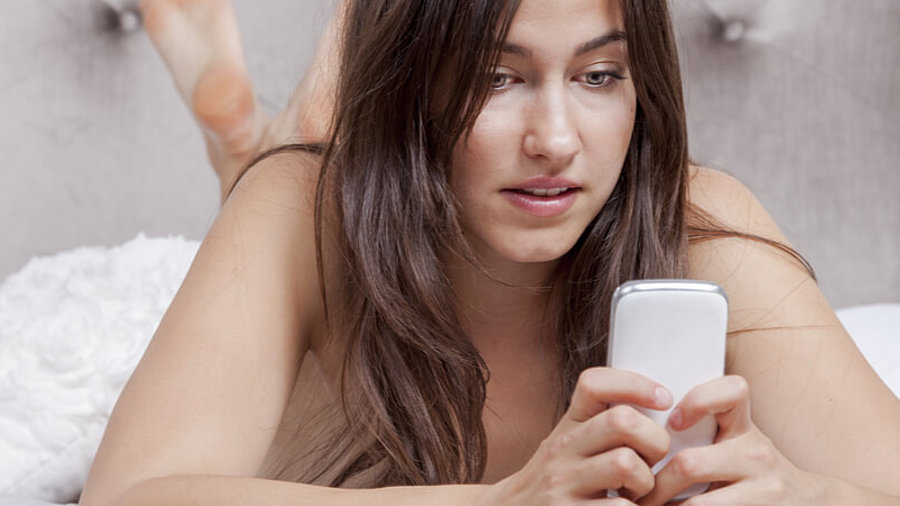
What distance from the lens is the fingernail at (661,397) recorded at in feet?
1.59

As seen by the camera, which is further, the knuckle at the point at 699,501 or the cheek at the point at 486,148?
the cheek at the point at 486,148

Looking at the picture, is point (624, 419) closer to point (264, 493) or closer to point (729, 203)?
point (264, 493)

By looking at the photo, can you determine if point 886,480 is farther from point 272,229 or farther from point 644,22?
point 272,229

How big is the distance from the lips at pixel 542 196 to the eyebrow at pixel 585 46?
0.28 feet

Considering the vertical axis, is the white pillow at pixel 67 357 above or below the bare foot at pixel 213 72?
below

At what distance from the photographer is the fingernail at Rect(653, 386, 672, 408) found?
49 centimetres

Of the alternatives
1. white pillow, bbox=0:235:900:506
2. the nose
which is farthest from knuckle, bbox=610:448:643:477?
white pillow, bbox=0:235:900:506

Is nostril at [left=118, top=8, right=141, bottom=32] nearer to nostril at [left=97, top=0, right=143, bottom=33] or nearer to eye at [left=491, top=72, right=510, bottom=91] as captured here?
nostril at [left=97, top=0, right=143, bottom=33]

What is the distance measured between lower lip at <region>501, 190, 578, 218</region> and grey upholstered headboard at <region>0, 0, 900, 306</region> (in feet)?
2.95

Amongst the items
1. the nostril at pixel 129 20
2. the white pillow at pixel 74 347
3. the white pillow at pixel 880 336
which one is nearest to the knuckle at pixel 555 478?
the white pillow at pixel 74 347

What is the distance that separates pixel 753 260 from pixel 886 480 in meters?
0.19

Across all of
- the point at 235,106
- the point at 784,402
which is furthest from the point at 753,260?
the point at 235,106

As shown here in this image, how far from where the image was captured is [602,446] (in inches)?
19.7

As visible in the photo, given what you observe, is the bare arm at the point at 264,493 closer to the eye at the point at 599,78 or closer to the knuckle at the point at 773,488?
the knuckle at the point at 773,488
